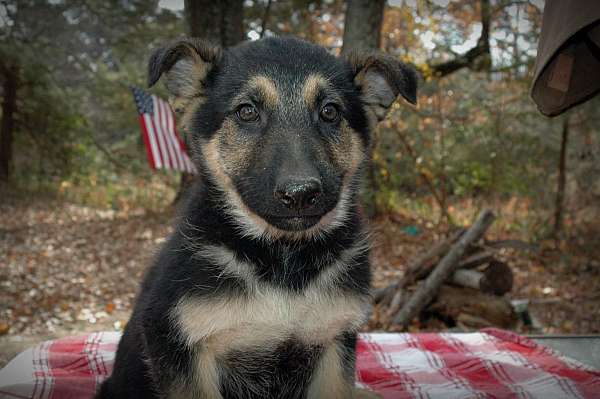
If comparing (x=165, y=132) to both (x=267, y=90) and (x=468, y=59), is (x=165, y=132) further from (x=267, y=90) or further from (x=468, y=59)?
(x=468, y=59)

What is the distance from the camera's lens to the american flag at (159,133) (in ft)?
22.2

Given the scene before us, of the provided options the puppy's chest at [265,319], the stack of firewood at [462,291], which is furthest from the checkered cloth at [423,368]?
the stack of firewood at [462,291]

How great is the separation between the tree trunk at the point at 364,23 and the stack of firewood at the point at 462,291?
2.64 m

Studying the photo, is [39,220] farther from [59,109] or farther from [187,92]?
[187,92]

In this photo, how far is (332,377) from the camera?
2910 millimetres

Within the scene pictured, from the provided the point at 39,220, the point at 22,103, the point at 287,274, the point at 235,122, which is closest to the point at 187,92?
the point at 235,122

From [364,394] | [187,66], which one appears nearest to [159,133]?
[187,66]

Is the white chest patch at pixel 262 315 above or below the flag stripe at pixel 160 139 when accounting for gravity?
below

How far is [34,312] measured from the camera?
23.0ft

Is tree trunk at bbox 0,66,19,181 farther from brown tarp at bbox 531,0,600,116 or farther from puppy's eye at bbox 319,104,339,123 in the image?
brown tarp at bbox 531,0,600,116

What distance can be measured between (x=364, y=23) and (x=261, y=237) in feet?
16.8

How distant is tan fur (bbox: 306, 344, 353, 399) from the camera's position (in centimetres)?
291

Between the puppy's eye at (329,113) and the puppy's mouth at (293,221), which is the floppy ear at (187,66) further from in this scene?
the puppy's mouth at (293,221)

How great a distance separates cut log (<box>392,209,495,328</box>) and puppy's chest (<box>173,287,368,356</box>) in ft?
12.9
